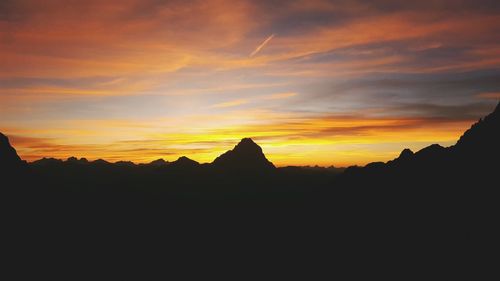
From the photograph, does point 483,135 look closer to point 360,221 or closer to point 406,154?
point 406,154

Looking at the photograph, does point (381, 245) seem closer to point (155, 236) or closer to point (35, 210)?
point (155, 236)

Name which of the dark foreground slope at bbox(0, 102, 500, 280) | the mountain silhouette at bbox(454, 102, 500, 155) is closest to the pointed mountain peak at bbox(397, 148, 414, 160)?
the dark foreground slope at bbox(0, 102, 500, 280)

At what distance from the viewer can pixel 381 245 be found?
80.8 metres

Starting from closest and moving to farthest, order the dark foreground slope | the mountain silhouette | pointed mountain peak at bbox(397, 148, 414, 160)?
1. the dark foreground slope
2. the mountain silhouette
3. pointed mountain peak at bbox(397, 148, 414, 160)

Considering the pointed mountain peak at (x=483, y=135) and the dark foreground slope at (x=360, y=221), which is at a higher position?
the pointed mountain peak at (x=483, y=135)

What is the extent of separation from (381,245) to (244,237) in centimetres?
6375

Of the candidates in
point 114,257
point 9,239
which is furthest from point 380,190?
point 9,239

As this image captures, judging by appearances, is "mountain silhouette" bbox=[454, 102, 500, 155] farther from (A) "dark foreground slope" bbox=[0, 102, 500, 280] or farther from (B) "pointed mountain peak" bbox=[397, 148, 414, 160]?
(B) "pointed mountain peak" bbox=[397, 148, 414, 160]

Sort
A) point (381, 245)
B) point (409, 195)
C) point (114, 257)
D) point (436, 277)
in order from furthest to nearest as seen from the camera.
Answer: point (114, 257) → point (409, 195) → point (381, 245) → point (436, 277)

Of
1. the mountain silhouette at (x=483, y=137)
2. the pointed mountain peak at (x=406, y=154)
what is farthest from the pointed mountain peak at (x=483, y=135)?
the pointed mountain peak at (x=406, y=154)

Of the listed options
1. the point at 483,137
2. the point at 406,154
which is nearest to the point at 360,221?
the point at 406,154

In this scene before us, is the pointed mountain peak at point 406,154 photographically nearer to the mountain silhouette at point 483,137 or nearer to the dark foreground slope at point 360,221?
the dark foreground slope at point 360,221

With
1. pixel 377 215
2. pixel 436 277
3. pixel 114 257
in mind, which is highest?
pixel 377 215

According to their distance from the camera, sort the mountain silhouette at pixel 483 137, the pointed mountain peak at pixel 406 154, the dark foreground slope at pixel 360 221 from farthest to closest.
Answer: the pointed mountain peak at pixel 406 154 → the mountain silhouette at pixel 483 137 → the dark foreground slope at pixel 360 221
